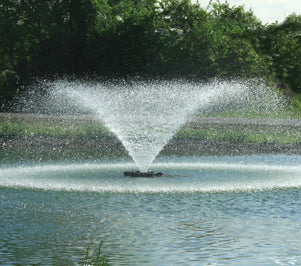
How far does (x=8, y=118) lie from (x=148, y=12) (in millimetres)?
16388

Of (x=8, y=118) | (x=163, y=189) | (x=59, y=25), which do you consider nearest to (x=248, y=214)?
(x=163, y=189)

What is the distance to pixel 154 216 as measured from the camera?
46.3ft

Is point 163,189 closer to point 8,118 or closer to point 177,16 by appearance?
point 8,118

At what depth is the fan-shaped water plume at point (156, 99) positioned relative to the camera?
4138 cm

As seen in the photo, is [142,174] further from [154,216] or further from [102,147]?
[102,147]

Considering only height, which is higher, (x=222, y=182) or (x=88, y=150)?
(x=88, y=150)

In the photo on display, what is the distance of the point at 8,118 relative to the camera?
43219 mm

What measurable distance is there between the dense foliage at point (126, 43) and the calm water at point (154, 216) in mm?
27264

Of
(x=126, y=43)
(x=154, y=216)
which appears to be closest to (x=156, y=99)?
(x=126, y=43)

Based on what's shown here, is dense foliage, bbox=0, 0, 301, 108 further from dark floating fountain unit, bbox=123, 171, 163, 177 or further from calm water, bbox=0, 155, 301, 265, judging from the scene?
dark floating fountain unit, bbox=123, 171, 163, 177

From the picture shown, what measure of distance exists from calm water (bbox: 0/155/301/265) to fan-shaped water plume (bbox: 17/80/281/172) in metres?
15.9

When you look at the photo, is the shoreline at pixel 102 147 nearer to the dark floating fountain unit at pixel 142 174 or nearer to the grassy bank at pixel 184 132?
the grassy bank at pixel 184 132

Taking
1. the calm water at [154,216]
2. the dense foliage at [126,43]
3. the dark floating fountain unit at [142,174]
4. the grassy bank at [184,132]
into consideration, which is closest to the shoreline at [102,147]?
the grassy bank at [184,132]

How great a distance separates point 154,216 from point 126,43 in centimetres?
3932
